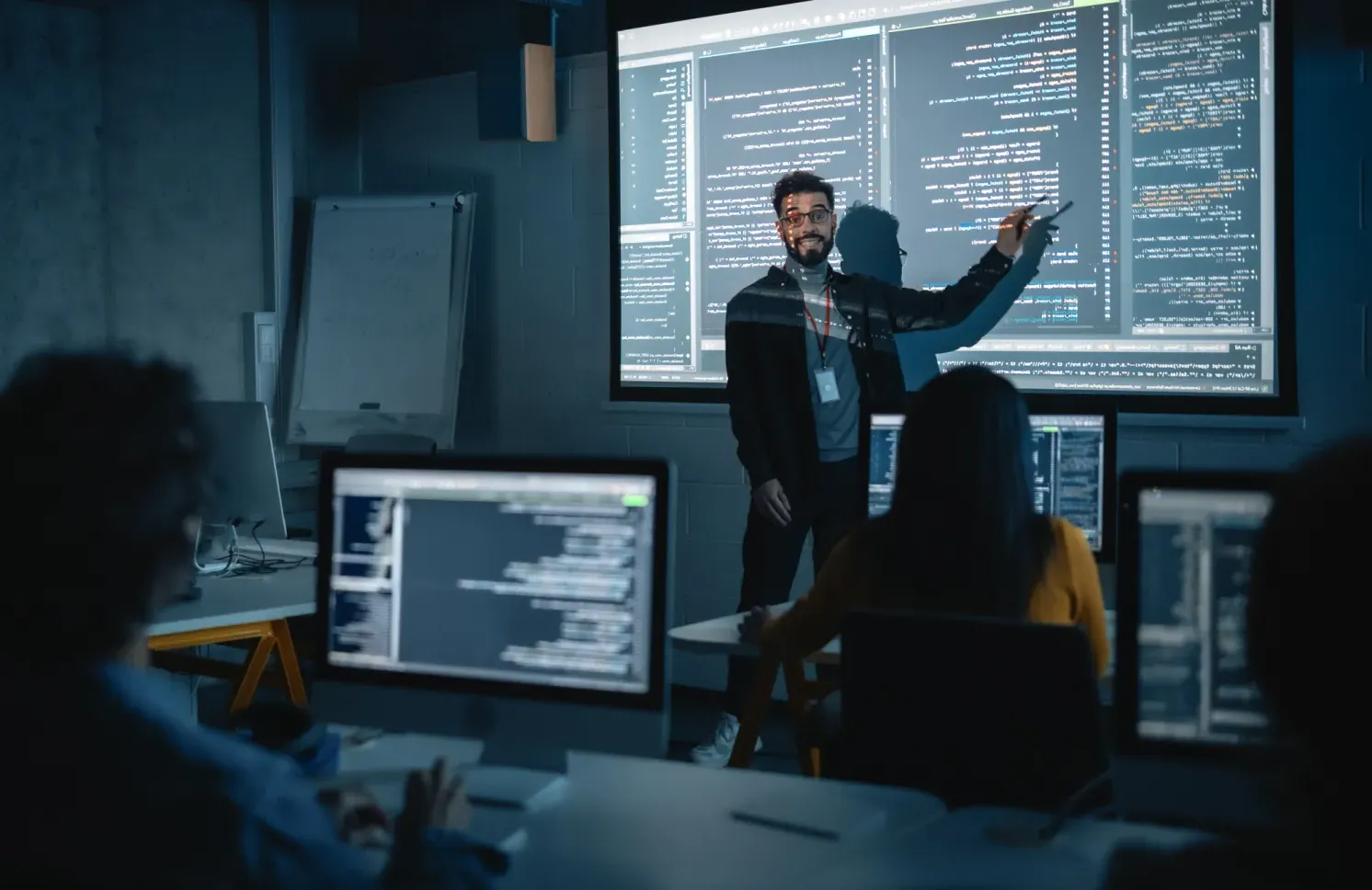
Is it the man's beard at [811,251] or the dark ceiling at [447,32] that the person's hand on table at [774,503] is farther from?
the dark ceiling at [447,32]

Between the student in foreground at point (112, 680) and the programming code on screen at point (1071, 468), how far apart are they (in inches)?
70.0

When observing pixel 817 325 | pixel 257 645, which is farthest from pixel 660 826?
pixel 817 325

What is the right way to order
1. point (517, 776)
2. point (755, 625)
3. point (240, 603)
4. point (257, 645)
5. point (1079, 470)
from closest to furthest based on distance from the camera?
point (517, 776), point (755, 625), point (1079, 470), point (240, 603), point (257, 645)

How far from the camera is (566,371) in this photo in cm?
529

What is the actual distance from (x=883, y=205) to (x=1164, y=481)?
2.96m

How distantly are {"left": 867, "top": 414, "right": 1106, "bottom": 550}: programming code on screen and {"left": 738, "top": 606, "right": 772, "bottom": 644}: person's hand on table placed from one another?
394 millimetres

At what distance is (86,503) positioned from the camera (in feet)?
3.46

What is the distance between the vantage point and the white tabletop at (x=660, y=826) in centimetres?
140

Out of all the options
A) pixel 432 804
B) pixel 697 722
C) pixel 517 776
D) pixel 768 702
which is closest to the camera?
pixel 432 804

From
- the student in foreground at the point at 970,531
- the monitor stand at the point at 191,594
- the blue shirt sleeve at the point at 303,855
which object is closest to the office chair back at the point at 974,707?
the student in foreground at the point at 970,531

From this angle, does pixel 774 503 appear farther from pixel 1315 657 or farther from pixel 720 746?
pixel 1315 657

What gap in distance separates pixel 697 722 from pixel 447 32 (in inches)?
119

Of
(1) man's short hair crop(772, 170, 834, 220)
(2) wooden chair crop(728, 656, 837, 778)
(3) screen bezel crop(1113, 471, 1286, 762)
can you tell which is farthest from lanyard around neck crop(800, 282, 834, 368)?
(3) screen bezel crop(1113, 471, 1286, 762)

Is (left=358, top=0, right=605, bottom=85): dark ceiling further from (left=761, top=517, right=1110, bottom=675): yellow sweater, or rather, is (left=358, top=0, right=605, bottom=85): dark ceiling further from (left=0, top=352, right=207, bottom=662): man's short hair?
(left=0, top=352, right=207, bottom=662): man's short hair
